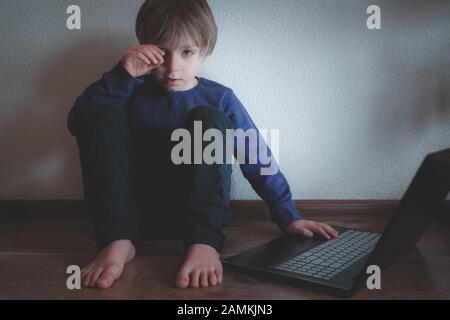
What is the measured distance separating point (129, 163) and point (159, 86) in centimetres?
24

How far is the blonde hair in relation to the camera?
0.96 meters

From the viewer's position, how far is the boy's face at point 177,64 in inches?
37.9

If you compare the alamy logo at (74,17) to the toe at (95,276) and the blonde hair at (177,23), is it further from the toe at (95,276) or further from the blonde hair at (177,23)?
the toe at (95,276)

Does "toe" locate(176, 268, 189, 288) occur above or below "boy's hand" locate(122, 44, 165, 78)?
below

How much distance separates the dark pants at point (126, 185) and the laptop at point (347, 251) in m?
0.10

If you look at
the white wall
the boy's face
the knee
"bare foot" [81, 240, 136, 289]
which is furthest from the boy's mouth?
"bare foot" [81, 240, 136, 289]

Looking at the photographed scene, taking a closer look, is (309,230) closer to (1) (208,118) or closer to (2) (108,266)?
(1) (208,118)

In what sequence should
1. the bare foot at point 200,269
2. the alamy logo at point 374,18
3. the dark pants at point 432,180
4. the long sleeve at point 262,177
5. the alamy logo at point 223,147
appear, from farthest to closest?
the alamy logo at point 374,18, the long sleeve at point 262,177, the alamy logo at point 223,147, the bare foot at point 200,269, the dark pants at point 432,180

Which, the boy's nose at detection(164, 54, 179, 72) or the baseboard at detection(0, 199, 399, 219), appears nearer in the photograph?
Answer: the boy's nose at detection(164, 54, 179, 72)

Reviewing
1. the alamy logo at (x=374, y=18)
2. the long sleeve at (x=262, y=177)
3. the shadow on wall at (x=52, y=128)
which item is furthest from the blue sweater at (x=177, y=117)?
the alamy logo at (x=374, y=18)

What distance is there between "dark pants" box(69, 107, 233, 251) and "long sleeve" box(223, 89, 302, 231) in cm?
12

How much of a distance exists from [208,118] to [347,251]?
0.39 meters

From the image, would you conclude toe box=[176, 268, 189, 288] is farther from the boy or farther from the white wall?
the white wall

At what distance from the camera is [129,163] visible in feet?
3.06
